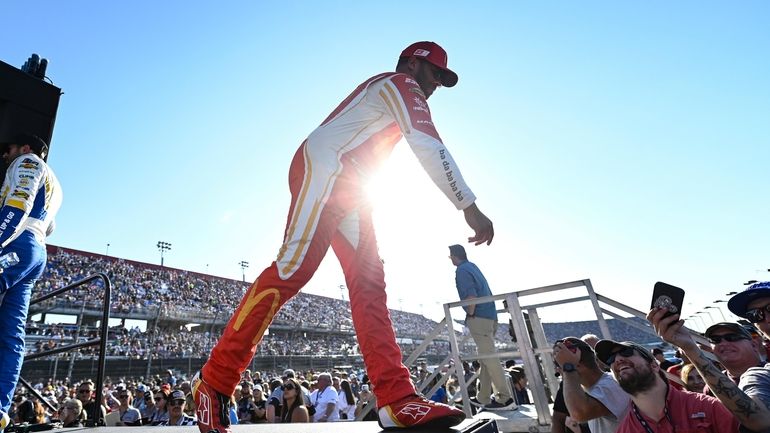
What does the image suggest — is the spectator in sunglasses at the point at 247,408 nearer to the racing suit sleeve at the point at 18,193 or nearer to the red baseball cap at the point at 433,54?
the racing suit sleeve at the point at 18,193

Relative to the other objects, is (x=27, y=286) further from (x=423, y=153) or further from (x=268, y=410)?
(x=268, y=410)

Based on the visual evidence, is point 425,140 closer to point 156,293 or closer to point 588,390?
point 588,390

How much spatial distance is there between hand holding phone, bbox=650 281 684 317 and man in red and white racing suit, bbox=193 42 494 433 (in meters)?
0.72

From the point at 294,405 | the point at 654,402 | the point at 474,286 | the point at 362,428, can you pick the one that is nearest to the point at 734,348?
the point at 654,402

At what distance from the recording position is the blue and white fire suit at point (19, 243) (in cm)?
215

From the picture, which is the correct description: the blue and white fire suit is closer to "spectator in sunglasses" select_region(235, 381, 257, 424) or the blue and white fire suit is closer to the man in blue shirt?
the man in blue shirt

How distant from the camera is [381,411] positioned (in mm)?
1709

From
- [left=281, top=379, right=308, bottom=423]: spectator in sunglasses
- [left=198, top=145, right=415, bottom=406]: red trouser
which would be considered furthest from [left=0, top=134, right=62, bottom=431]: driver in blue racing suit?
[left=281, top=379, right=308, bottom=423]: spectator in sunglasses

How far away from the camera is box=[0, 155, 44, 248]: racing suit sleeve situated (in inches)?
84.0

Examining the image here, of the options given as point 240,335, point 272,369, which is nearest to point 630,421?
point 240,335

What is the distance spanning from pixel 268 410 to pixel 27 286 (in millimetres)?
5003

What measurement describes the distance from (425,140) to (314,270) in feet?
2.44

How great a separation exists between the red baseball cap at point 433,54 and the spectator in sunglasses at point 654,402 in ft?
6.45

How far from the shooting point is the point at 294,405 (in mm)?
5910
